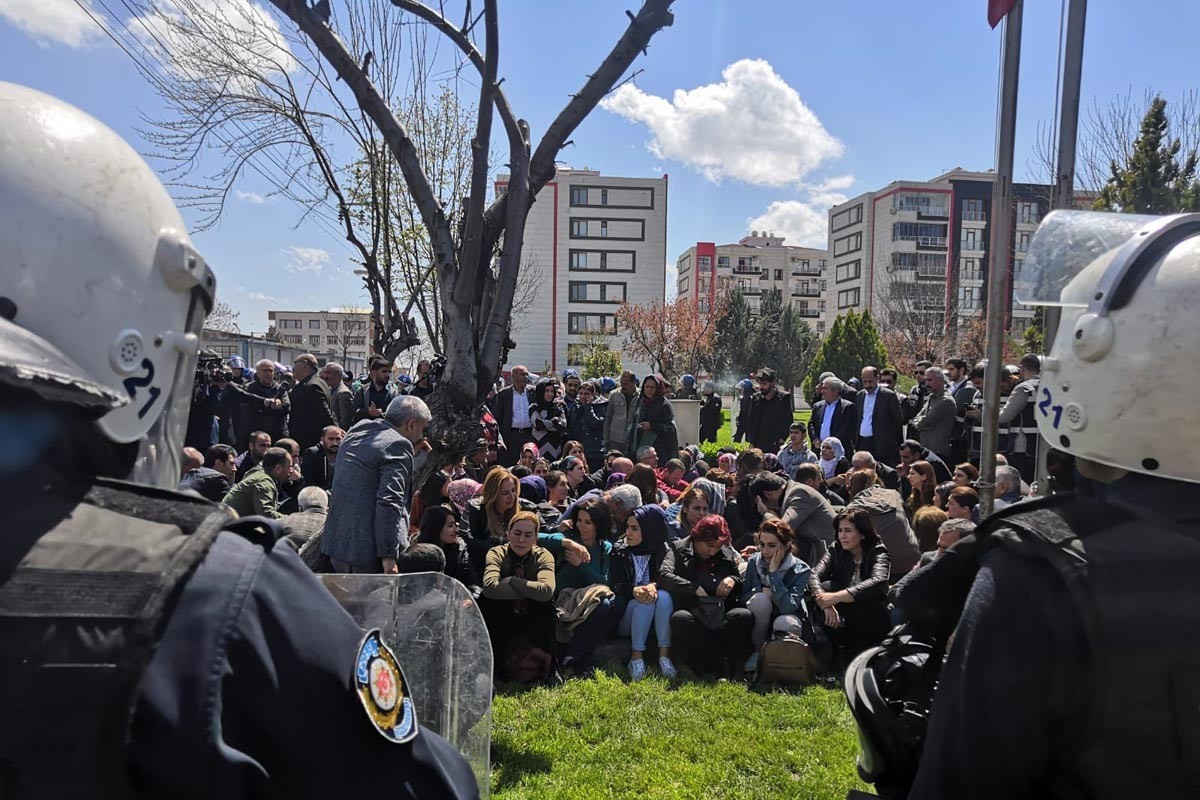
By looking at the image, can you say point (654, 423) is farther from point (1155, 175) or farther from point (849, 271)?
point (849, 271)

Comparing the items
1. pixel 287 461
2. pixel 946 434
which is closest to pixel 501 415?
pixel 287 461

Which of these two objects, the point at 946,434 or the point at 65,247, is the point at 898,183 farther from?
the point at 65,247

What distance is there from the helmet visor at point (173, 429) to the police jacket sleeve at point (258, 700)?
353 millimetres

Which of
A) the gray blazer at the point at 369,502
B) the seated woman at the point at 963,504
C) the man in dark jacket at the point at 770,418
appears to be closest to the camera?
the gray blazer at the point at 369,502

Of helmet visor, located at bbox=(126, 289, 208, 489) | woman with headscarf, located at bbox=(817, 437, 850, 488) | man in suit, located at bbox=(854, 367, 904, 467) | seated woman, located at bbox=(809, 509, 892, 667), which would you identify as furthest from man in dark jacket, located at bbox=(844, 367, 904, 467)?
helmet visor, located at bbox=(126, 289, 208, 489)

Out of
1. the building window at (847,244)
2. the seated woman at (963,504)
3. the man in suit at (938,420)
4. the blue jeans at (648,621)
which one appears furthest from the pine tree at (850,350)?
the building window at (847,244)

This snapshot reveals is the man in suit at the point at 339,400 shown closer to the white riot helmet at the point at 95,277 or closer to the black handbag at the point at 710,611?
the black handbag at the point at 710,611

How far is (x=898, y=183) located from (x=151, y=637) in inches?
3262

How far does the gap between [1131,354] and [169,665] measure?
1495 millimetres

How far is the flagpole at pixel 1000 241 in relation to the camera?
3.43 m

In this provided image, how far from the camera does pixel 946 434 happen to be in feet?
28.6

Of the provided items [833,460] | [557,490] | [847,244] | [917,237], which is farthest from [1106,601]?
[847,244]

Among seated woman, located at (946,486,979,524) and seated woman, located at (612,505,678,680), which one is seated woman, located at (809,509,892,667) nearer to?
seated woman, located at (946,486,979,524)

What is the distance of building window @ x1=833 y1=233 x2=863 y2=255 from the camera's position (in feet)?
269
